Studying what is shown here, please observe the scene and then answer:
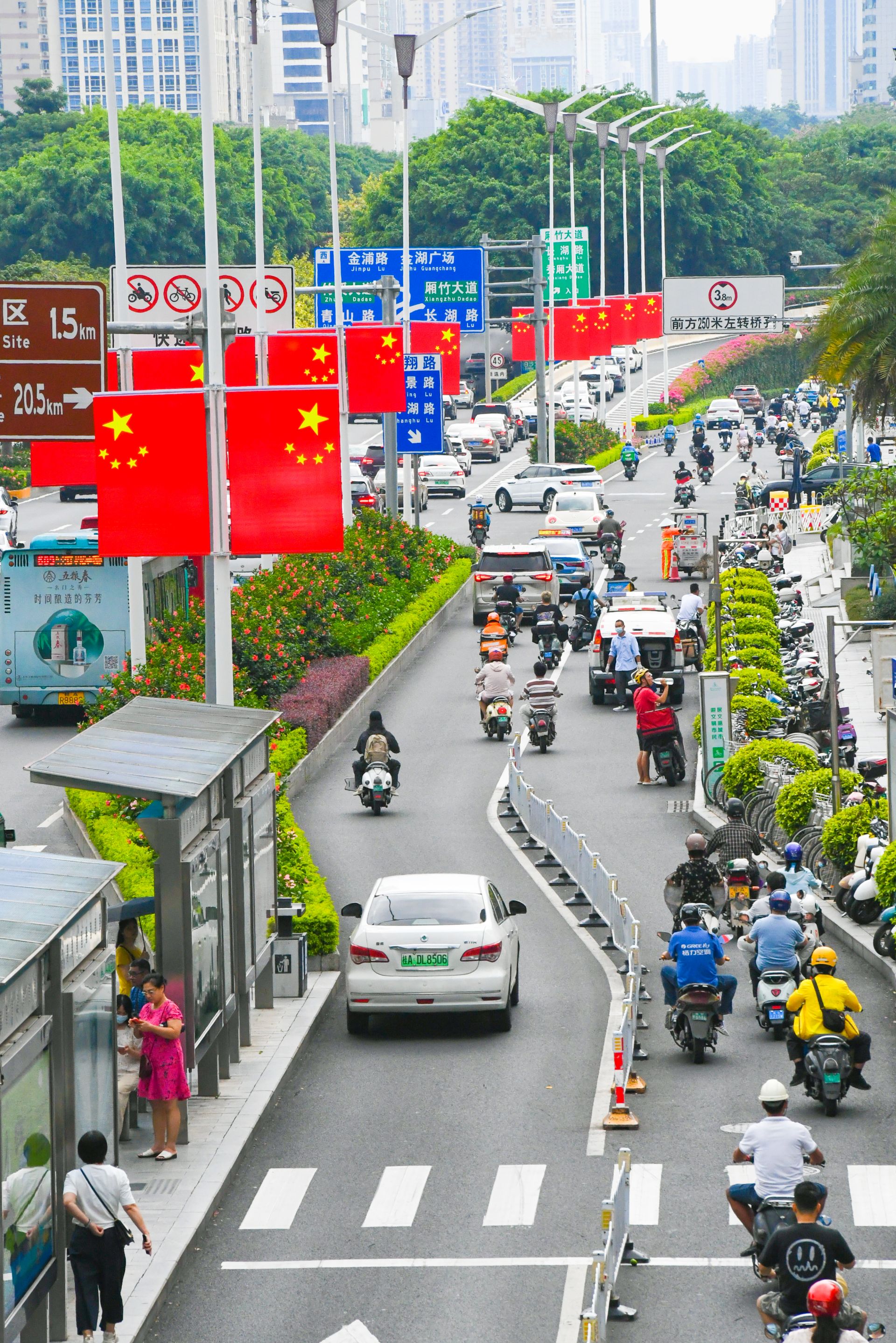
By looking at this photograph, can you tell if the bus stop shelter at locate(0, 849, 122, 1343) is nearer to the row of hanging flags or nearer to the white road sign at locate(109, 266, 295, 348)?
the row of hanging flags

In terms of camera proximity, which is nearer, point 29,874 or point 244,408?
point 29,874

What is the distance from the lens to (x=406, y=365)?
51.0m

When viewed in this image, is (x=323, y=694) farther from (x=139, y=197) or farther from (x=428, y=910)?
(x=139, y=197)

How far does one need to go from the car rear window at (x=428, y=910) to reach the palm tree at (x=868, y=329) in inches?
1156

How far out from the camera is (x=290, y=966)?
20141 millimetres

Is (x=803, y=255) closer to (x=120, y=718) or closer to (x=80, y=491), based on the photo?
(x=80, y=491)

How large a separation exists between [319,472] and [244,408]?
96 cm

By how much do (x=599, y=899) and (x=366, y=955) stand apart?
206 inches

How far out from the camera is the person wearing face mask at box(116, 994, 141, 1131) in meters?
15.8

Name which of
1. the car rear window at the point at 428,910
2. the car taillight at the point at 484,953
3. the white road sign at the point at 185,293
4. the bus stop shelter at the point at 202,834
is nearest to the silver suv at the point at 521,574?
the white road sign at the point at 185,293

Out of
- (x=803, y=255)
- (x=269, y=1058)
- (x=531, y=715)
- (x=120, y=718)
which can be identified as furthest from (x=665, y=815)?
(x=803, y=255)

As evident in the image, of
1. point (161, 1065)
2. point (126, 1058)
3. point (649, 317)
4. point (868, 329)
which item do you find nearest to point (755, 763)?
point (126, 1058)

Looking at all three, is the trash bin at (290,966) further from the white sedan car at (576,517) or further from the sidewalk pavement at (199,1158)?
the white sedan car at (576,517)

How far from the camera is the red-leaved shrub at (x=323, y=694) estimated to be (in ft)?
110
